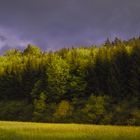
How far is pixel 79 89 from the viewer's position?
94.4 metres

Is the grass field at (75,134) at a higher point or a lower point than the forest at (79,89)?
lower

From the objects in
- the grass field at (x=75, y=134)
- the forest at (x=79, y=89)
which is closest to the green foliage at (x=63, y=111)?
the forest at (x=79, y=89)

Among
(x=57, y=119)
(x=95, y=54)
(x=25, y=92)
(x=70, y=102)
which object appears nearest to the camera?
(x=57, y=119)

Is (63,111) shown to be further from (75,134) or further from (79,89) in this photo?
(75,134)

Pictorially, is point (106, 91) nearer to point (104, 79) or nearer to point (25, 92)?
point (104, 79)

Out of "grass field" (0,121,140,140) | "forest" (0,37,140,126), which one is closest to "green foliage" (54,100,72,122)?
"forest" (0,37,140,126)

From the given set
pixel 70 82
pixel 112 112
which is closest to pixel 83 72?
pixel 70 82

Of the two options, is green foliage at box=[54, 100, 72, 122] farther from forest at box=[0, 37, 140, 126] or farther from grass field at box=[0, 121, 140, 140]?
grass field at box=[0, 121, 140, 140]

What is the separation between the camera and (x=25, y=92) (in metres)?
109

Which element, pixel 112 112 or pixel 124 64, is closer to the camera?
pixel 112 112

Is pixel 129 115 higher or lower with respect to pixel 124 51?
lower

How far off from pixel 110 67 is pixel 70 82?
10.7 meters

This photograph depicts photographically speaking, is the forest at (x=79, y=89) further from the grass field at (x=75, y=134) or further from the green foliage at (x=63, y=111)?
the grass field at (x=75, y=134)

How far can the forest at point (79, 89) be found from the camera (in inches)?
3211
